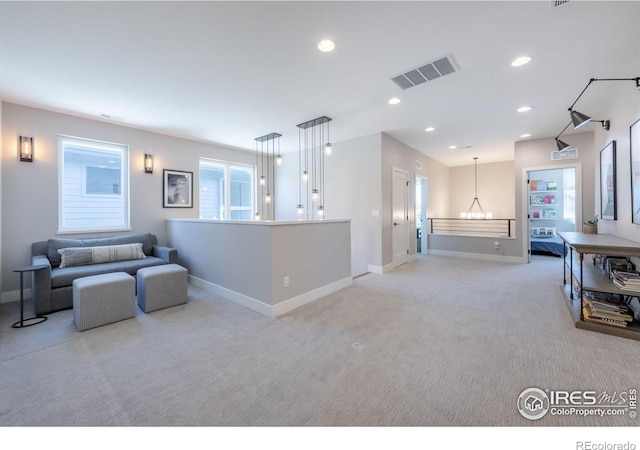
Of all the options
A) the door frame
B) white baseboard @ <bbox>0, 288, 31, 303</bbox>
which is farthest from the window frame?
the door frame

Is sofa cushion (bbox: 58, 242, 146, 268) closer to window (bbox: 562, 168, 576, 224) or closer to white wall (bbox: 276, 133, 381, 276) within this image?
white wall (bbox: 276, 133, 381, 276)

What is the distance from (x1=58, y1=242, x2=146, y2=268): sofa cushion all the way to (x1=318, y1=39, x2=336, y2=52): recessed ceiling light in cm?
424

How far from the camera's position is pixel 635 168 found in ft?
9.34

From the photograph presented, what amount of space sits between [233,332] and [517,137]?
22.5 ft

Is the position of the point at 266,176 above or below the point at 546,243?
above

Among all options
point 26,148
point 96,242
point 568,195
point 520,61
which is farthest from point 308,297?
point 568,195

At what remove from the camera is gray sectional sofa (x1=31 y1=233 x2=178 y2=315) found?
3247mm

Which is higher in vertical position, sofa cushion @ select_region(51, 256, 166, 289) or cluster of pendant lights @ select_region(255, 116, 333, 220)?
cluster of pendant lights @ select_region(255, 116, 333, 220)

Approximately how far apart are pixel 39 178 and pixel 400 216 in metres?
6.49

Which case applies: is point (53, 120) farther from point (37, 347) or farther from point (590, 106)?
point (590, 106)

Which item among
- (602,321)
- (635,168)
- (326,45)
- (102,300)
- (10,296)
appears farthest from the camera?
(10,296)

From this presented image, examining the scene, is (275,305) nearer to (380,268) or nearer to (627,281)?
(380,268)

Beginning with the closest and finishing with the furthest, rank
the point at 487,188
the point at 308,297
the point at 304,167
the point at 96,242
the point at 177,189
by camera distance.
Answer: the point at 308,297 < the point at 96,242 < the point at 177,189 < the point at 304,167 < the point at 487,188

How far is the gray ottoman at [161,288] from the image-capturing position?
3.37 meters
